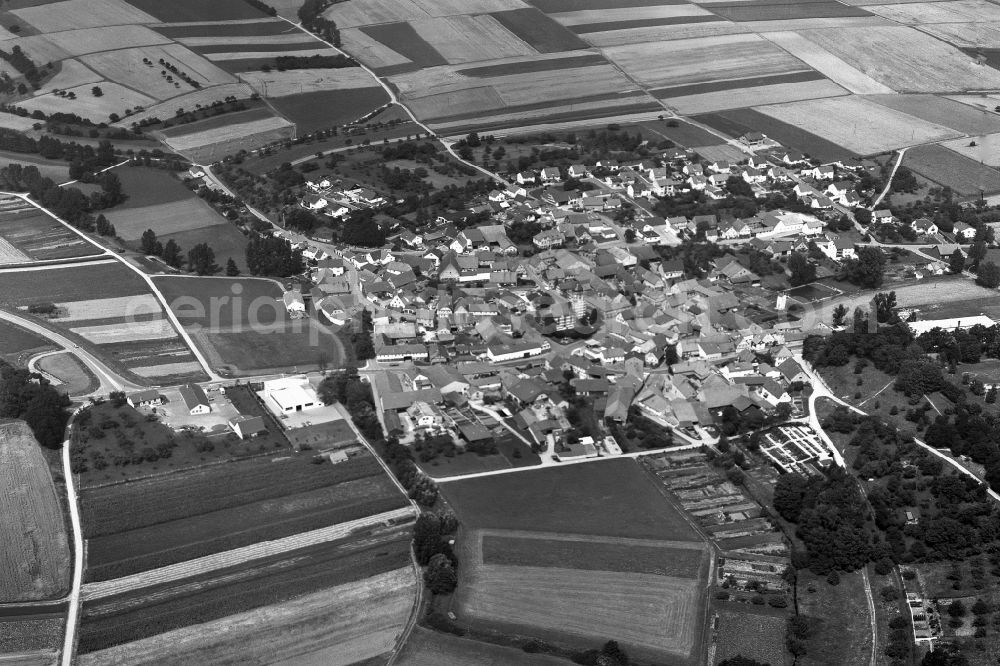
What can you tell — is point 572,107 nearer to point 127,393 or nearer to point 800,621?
point 127,393

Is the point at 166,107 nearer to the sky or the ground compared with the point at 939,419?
nearer to the ground

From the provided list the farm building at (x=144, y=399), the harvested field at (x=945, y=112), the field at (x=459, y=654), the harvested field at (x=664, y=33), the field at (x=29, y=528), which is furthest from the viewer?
the harvested field at (x=664, y=33)

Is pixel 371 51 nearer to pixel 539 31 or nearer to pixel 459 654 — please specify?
pixel 539 31

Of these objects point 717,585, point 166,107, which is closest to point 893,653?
point 717,585

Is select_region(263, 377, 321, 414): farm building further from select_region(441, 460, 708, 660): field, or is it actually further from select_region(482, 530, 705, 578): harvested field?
select_region(482, 530, 705, 578): harvested field

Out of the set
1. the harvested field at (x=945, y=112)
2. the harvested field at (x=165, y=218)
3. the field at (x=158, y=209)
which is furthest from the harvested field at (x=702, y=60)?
the harvested field at (x=165, y=218)

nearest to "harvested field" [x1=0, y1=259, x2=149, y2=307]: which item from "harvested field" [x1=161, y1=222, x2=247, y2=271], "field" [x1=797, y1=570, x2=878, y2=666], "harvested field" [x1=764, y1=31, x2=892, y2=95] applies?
"harvested field" [x1=161, y1=222, x2=247, y2=271]

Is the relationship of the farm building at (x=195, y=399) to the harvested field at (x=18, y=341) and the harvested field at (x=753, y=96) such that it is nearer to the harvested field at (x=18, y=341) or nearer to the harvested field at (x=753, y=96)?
the harvested field at (x=18, y=341)
